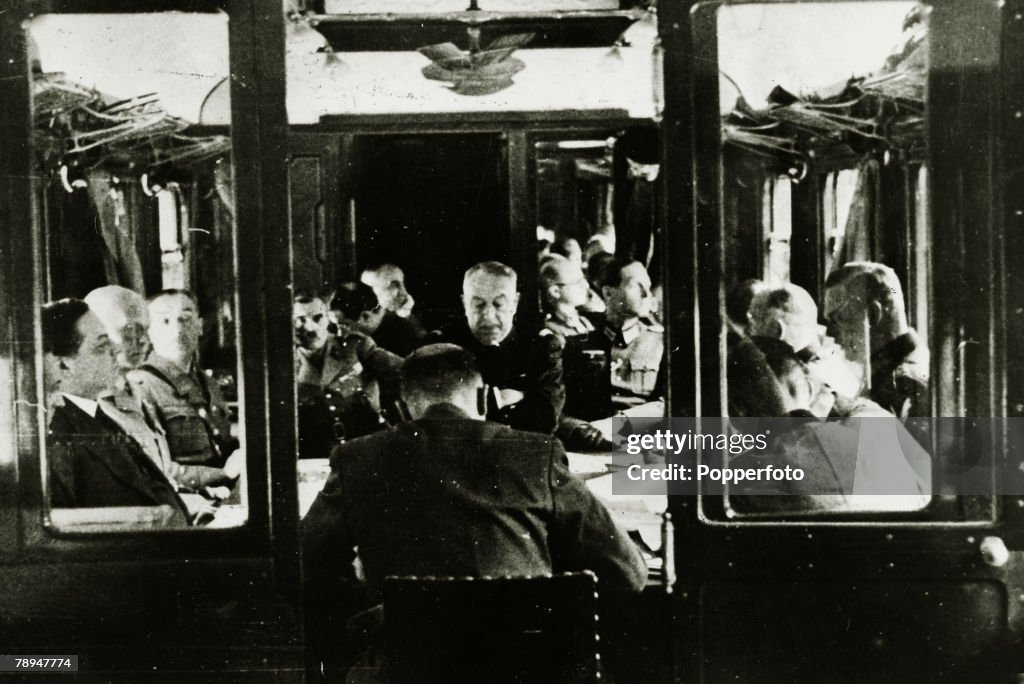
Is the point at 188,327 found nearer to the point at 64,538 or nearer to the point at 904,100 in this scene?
the point at 64,538

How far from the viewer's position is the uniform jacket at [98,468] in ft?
7.73

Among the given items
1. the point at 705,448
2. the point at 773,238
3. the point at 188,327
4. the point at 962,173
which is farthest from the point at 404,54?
the point at 962,173

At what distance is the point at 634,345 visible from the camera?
7.61 ft

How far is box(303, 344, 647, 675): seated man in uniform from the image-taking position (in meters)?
2.28

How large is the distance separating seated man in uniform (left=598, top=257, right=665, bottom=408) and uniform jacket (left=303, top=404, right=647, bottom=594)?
24 cm

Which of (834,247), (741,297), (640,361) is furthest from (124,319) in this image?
(834,247)

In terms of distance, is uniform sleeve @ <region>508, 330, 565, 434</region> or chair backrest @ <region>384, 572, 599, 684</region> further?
uniform sleeve @ <region>508, 330, 565, 434</region>

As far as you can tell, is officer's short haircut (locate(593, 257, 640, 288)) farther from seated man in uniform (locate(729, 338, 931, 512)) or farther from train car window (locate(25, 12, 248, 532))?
train car window (locate(25, 12, 248, 532))

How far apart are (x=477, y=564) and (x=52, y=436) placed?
1167 millimetres

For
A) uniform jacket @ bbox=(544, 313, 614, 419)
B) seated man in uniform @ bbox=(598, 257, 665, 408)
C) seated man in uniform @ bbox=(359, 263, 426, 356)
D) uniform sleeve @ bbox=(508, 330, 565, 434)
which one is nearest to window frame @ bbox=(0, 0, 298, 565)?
seated man in uniform @ bbox=(359, 263, 426, 356)

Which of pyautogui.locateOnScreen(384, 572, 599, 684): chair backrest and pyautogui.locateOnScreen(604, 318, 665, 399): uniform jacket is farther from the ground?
pyautogui.locateOnScreen(604, 318, 665, 399): uniform jacket

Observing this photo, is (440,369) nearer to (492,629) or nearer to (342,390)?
(342,390)

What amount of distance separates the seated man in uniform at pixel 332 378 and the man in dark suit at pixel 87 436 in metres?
0.42

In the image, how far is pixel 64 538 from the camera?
2.36m
